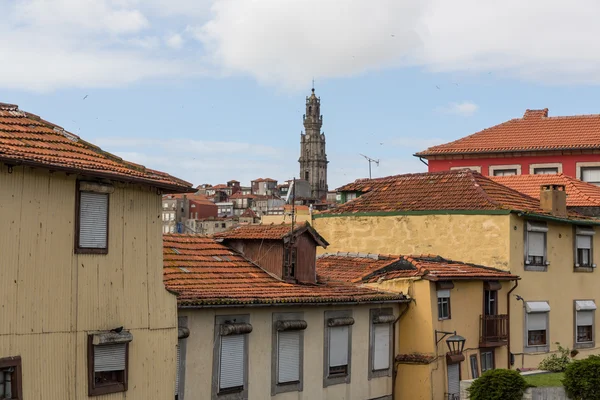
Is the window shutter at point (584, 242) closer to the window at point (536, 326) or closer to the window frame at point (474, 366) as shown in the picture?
the window at point (536, 326)

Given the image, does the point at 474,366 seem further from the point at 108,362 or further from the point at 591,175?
the point at 591,175

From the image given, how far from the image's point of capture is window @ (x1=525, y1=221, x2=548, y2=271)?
105ft

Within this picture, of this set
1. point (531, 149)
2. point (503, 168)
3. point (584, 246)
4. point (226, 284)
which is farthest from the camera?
point (503, 168)

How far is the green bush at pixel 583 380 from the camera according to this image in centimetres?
2414

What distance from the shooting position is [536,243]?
32406mm

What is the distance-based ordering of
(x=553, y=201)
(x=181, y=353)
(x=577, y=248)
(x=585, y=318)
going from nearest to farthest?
(x=181, y=353) < (x=553, y=201) < (x=577, y=248) < (x=585, y=318)

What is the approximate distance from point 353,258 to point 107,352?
14729 mm

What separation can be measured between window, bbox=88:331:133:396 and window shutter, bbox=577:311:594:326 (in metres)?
20.7

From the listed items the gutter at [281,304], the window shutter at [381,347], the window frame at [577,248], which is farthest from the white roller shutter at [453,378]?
the window frame at [577,248]

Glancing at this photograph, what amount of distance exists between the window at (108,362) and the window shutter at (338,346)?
7886mm

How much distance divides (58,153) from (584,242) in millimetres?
22526

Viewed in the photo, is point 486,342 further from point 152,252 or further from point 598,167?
point 598,167

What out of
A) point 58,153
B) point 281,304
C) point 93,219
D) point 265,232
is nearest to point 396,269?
point 265,232

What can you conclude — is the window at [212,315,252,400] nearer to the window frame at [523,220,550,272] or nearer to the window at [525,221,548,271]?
the window frame at [523,220,550,272]
